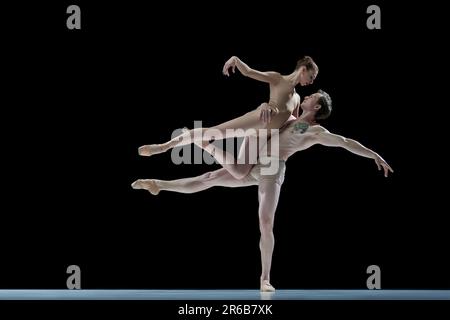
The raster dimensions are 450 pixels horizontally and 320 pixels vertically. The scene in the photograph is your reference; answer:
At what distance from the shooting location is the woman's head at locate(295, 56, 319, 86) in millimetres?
5652

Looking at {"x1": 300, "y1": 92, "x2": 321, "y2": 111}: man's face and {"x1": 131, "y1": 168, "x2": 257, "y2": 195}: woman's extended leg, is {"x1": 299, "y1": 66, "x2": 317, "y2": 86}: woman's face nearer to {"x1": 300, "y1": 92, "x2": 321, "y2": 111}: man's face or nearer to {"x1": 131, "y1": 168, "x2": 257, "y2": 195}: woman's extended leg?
{"x1": 300, "y1": 92, "x2": 321, "y2": 111}: man's face

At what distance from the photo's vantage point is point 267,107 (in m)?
5.55

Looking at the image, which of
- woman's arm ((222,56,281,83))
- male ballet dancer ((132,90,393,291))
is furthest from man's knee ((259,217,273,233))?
woman's arm ((222,56,281,83))

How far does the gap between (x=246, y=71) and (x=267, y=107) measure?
295mm

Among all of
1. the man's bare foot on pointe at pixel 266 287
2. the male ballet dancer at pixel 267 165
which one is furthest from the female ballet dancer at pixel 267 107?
the man's bare foot on pointe at pixel 266 287

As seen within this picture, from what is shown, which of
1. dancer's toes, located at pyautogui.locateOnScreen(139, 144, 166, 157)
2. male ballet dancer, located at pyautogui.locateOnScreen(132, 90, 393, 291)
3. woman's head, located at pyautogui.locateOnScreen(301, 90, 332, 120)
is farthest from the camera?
woman's head, located at pyautogui.locateOnScreen(301, 90, 332, 120)

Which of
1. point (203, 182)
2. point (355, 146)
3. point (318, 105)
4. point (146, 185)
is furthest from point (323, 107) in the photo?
point (146, 185)

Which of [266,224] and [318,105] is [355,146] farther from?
[266,224]

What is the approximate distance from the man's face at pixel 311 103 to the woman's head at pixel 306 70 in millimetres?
113

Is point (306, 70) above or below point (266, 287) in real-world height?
above

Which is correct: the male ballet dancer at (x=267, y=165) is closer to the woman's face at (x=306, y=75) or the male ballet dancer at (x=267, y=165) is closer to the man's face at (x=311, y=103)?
the man's face at (x=311, y=103)

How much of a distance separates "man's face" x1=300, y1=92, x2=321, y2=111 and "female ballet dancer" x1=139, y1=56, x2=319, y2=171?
95 mm
